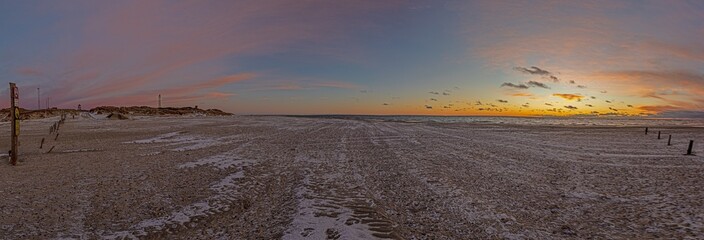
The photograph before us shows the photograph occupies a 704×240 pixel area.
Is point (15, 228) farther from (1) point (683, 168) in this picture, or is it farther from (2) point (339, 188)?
(1) point (683, 168)

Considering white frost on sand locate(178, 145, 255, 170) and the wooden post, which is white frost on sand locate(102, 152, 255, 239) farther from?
the wooden post

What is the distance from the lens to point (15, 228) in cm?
768

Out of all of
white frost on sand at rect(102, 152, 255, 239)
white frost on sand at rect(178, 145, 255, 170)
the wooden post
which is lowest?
white frost on sand at rect(102, 152, 255, 239)

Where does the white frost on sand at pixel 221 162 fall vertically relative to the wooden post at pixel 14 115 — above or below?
below

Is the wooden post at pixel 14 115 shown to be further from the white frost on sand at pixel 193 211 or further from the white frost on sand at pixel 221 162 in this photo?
the white frost on sand at pixel 193 211

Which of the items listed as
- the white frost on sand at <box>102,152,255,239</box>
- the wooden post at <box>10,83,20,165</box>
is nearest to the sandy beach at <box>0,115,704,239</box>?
the white frost on sand at <box>102,152,255,239</box>

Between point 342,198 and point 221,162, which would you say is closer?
point 342,198

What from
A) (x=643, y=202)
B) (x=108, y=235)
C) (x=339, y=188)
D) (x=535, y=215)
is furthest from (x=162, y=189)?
(x=643, y=202)

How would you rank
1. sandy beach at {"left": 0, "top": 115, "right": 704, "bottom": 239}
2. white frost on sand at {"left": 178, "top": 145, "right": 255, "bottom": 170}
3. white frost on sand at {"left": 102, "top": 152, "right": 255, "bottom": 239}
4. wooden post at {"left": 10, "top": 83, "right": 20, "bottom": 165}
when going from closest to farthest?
white frost on sand at {"left": 102, "top": 152, "right": 255, "bottom": 239}
sandy beach at {"left": 0, "top": 115, "right": 704, "bottom": 239}
white frost on sand at {"left": 178, "top": 145, "right": 255, "bottom": 170}
wooden post at {"left": 10, "top": 83, "right": 20, "bottom": 165}

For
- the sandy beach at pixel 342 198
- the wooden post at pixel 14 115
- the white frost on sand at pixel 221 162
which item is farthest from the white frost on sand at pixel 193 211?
the wooden post at pixel 14 115

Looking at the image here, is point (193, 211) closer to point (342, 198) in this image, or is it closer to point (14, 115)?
point (342, 198)

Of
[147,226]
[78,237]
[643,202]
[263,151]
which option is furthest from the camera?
[263,151]

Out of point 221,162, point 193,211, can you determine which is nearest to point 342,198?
point 193,211

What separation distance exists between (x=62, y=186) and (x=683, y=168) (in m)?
25.2
